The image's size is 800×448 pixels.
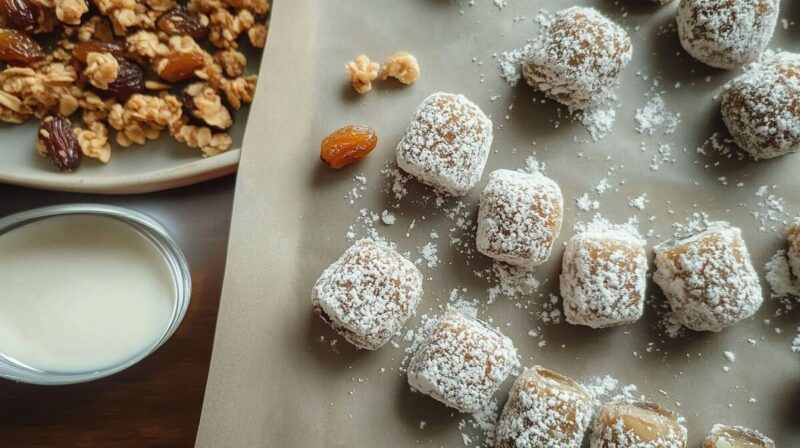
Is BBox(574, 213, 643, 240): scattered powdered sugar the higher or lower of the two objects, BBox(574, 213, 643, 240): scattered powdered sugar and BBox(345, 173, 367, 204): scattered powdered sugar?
the higher

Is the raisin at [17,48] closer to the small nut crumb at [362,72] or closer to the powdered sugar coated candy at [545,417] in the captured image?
the small nut crumb at [362,72]

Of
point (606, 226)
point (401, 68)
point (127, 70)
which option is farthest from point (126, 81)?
point (606, 226)

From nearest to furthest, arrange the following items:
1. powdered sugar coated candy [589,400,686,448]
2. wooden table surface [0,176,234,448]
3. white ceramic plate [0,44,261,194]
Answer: powdered sugar coated candy [589,400,686,448]
white ceramic plate [0,44,261,194]
wooden table surface [0,176,234,448]

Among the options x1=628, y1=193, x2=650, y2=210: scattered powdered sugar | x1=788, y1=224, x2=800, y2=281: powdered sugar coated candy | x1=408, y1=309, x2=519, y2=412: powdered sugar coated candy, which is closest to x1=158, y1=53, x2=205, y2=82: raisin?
x1=408, y1=309, x2=519, y2=412: powdered sugar coated candy

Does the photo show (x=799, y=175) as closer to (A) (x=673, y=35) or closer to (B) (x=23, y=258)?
(A) (x=673, y=35)

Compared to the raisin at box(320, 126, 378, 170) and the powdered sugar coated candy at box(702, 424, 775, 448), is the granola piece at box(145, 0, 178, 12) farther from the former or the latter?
the powdered sugar coated candy at box(702, 424, 775, 448)

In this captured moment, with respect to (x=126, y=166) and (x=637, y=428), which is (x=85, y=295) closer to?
(x=126, y=166)
